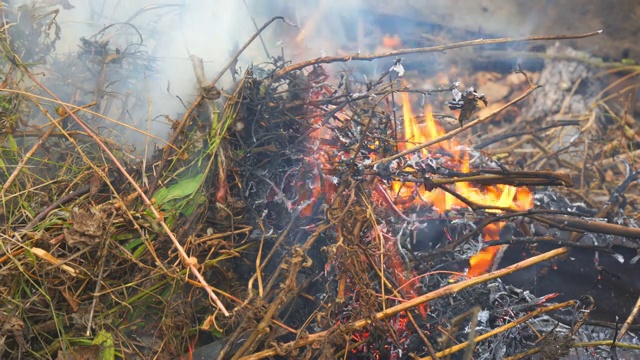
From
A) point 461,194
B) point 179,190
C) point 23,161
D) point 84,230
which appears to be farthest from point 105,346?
point 461,194

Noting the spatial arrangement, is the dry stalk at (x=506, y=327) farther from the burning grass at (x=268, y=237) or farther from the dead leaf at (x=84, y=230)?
the dead leaf at (x=84, y=230)

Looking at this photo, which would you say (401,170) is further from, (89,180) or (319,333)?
(89,180)

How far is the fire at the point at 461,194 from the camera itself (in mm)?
3525

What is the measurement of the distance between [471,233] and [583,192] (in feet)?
7.41

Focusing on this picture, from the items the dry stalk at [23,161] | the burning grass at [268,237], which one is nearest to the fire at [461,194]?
the burning grass at [268,237]

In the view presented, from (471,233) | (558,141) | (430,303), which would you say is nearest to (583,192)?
(558,141)

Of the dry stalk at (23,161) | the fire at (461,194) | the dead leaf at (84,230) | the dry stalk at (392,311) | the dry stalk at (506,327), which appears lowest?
the dry stalk at (506,327)

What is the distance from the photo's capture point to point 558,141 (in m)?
5.71

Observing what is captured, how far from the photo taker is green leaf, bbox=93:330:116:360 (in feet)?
8.51

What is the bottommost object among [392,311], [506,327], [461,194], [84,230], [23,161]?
[506,327]

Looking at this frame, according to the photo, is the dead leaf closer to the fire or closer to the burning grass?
the burning grass

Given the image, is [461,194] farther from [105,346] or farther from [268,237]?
[105,346]

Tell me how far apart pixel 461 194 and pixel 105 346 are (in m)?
2.38

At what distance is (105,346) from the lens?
2600 mm
